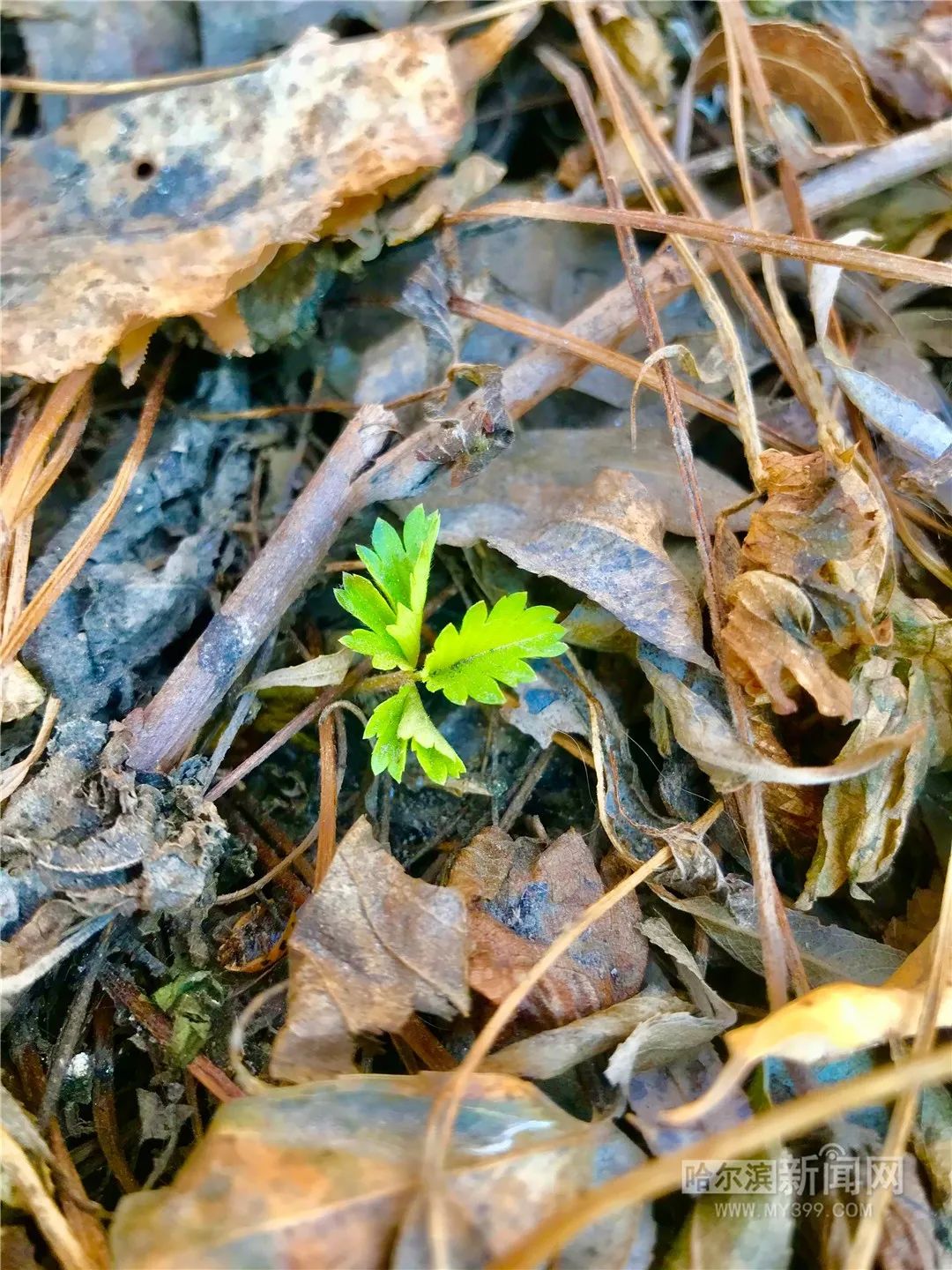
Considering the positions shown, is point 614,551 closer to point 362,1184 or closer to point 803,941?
point 803,941

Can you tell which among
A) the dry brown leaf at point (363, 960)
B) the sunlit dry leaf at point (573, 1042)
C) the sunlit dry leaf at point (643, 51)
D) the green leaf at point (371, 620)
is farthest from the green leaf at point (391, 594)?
the sunlit dry leaf at point (643, 51)

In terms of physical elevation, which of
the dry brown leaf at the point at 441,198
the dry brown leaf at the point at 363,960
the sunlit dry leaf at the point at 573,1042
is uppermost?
the dry brown leaf at the point at 441,198

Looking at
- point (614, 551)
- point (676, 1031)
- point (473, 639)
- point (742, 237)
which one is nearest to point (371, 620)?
point (473, 639)

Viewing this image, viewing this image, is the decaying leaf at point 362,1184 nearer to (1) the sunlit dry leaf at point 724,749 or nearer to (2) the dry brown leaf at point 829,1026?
(2) the dry brown leaf at point 829,1026

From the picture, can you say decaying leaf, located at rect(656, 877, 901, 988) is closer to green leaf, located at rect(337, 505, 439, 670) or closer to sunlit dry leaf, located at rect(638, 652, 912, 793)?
sunlit dry leaf, located at rect(638, 652, 912, 793)

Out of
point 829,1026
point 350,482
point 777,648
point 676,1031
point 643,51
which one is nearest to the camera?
point 829,1026

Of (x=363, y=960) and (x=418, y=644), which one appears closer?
(x=363, y=960)
